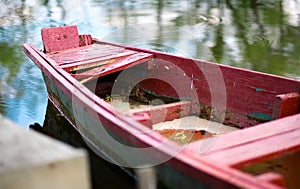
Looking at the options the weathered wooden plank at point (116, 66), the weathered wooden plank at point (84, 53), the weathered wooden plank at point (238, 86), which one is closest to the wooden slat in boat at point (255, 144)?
the weathered wooden plank at point (238, 86)

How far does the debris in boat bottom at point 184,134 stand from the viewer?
3445 millimetres

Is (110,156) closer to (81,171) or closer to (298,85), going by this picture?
(298,85)

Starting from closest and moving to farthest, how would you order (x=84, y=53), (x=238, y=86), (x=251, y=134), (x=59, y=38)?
(x=251, y=134) → (x=238, y=86) → (x=84, y=53) → (x=59, y=38)

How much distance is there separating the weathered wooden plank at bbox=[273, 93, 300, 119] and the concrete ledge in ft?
6.11

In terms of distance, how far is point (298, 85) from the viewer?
3.05 meters

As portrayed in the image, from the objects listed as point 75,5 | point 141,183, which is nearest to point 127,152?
point 141,183

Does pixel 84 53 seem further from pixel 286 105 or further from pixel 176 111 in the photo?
pixel 286 105

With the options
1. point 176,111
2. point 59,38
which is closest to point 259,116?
point 176,111

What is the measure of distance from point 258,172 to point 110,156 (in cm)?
112

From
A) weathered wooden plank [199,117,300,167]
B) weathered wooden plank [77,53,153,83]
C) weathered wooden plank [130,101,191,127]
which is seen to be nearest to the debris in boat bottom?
weathered wooden plank [130,101,191,127]

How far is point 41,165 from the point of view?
133cm

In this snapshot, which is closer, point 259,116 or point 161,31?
point 259,116

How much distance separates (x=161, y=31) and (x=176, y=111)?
17.4 feet

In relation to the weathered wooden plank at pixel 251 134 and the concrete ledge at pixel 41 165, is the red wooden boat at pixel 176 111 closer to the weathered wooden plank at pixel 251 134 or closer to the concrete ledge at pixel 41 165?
the weathered wooden plank at pixel 251 134
